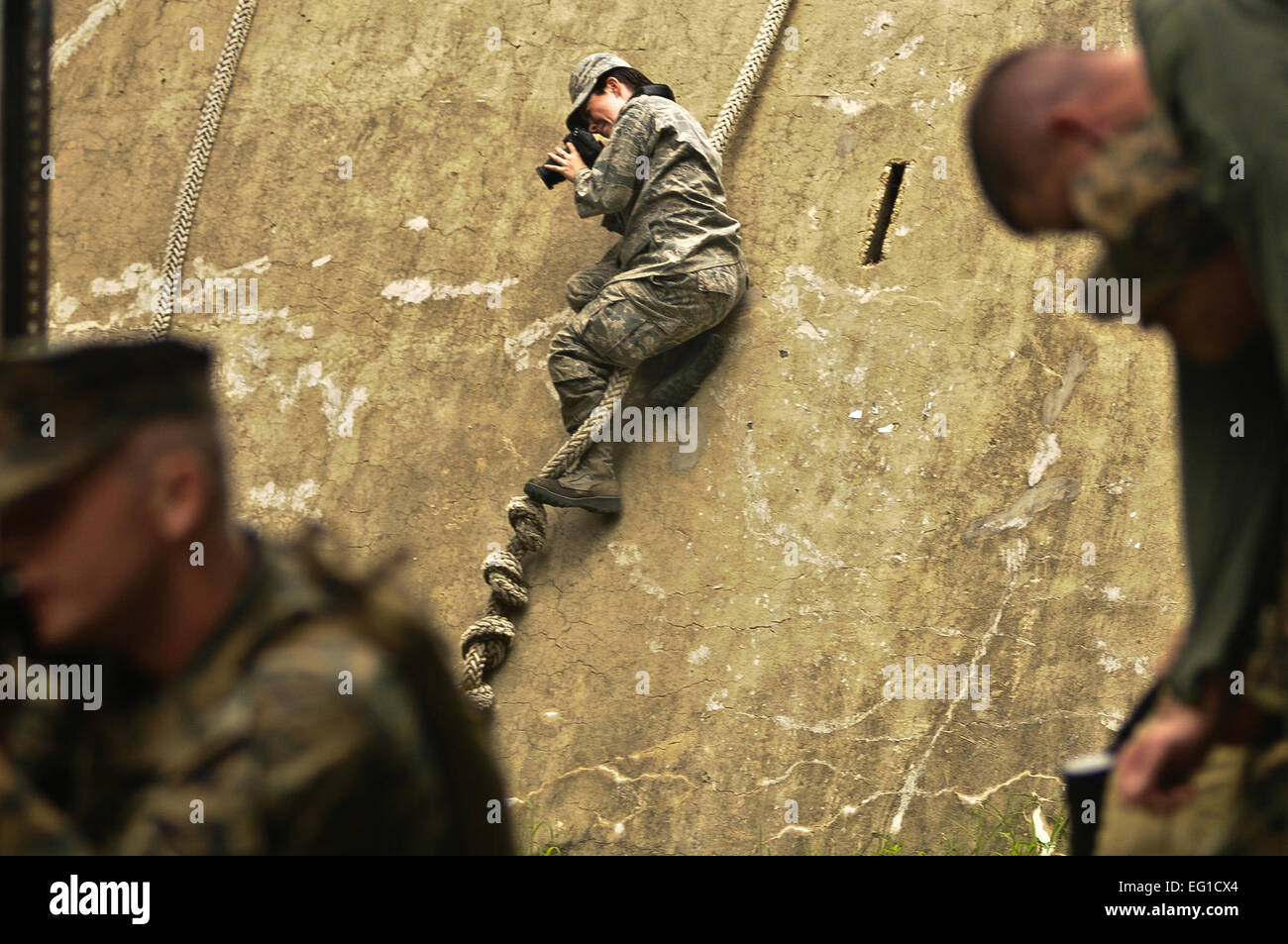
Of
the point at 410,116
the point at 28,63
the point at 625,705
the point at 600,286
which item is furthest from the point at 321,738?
the point at 410,116

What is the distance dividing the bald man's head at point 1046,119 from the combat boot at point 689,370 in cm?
298

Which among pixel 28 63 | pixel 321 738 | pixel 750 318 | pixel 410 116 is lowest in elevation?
pixel 321 738

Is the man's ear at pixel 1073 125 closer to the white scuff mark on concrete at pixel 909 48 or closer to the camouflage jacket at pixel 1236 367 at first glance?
the camouflage jacket at pixel 1236 367

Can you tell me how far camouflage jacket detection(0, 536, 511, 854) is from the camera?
4.78 ft

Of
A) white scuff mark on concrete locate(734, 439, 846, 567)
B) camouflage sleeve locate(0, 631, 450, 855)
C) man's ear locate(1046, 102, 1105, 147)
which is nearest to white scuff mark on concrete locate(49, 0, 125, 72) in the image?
white scuff mark on concrete locate(734, 439, 846, 567)

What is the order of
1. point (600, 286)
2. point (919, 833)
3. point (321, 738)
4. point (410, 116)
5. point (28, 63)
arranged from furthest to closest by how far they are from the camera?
point (410, 116), point (600, 286), point (919, 833), point (28, 63), point (321, 738)

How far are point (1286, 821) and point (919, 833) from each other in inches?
107

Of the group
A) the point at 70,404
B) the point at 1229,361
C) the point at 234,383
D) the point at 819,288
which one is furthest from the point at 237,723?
the point at 234,383

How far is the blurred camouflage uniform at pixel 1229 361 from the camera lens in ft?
4.96

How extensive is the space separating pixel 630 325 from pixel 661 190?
0.41 meters

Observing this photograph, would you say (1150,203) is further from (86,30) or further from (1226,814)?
(86,30)

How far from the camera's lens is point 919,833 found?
421cm

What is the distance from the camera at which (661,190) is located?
14.8ft
